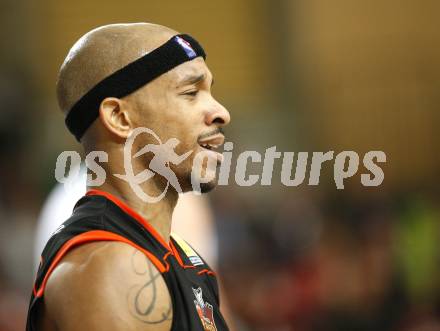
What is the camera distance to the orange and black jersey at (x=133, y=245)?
2336mm

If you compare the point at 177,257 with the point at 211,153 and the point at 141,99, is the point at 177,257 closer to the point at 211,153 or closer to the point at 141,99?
the point at 211,153

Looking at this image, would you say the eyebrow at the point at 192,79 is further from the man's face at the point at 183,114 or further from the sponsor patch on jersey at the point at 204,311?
the sponsor patch on jersey at the point at 204,311

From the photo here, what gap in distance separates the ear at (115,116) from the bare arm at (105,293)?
427mm

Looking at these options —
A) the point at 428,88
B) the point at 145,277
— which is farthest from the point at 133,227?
the point at 428,88

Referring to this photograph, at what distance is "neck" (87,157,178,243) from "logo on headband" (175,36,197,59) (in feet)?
1.33

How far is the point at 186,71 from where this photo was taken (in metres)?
2.62

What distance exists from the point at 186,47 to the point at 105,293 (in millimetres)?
888

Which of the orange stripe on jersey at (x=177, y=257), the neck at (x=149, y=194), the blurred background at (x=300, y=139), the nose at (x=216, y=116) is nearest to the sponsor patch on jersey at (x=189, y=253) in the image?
the orange stripe on jersey at (x=177, y=257)

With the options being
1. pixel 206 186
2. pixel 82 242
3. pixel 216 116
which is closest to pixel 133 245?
pixel 82 242

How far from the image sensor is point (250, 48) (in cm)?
1039

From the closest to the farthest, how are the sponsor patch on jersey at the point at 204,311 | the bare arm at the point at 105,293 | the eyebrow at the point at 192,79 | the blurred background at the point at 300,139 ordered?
the bare arm at the point at 105,293
the sponsor patch on jersey at the point at 204,311
the eyebrow at the point at 192,79
the blurred background at the point at 300,139

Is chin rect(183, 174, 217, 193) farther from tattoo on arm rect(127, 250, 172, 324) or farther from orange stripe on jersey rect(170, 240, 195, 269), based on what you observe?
tattoo on arm rect(127, 250, 172, 324)

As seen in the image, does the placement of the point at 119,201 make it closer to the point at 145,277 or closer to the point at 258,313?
the point at 145,277

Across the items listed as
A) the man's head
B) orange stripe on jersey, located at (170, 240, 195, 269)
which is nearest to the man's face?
the man's head
